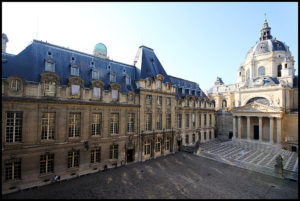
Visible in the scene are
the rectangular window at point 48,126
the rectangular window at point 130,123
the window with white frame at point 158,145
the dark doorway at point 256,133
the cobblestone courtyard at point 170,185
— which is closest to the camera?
the cobblestone courtyard at point 170,185

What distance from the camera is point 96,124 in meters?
21.3

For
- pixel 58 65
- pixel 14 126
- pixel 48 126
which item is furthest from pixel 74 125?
pixel 58 65

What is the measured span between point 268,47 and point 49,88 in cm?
6304

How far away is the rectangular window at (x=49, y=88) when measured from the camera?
17.5 meters

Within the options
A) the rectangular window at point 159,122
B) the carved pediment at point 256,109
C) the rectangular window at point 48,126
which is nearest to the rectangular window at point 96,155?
the rectangular window at point 48,126

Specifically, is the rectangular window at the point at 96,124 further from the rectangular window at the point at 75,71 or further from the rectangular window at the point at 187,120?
the rectangular window at the point at 187,120

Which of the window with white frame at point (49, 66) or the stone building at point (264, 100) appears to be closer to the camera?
the window with white frame at point (49, 66)

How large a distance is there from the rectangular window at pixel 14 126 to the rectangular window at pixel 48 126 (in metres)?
1.99

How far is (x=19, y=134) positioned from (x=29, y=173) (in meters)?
4.23

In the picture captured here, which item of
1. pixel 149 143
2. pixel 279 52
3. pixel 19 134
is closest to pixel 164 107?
pixel 149 143

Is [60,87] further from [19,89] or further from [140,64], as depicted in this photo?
[140,64]

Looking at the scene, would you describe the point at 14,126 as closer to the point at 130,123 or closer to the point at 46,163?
the point at 46,163

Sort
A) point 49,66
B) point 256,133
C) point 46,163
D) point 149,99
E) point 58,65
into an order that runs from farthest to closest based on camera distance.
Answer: point 256,133, point 149,99, point 58,65, point 49,66, point 46,163

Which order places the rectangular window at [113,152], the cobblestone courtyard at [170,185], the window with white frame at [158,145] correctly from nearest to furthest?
the cobblestone courtyard at [170,185]
the rectangular window at [113,152]
the window with white frame at [158,145]
